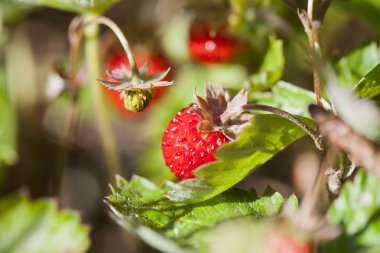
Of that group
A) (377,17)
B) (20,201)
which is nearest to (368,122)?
(377,17)

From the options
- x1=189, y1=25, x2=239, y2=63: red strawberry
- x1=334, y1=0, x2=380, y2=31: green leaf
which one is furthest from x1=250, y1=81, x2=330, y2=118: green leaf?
x1=189, y1=25, x2=239, y2=63: red strawberry

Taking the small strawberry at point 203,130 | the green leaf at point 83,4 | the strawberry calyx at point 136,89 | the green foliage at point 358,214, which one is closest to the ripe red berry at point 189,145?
the small strawberry at point 203,130

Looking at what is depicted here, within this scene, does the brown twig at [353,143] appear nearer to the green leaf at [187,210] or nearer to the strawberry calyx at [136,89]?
the green leaf at [187,210]

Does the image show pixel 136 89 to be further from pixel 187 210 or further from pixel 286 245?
pixel 286 245

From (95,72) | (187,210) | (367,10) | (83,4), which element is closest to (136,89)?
(187,210)

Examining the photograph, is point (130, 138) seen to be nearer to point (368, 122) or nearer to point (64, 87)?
point (64, 87)

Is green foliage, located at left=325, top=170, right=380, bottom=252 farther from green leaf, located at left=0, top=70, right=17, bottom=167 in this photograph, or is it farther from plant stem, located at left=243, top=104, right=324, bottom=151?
green leaf, located at left=0, top=70, right=17, bottom=167
